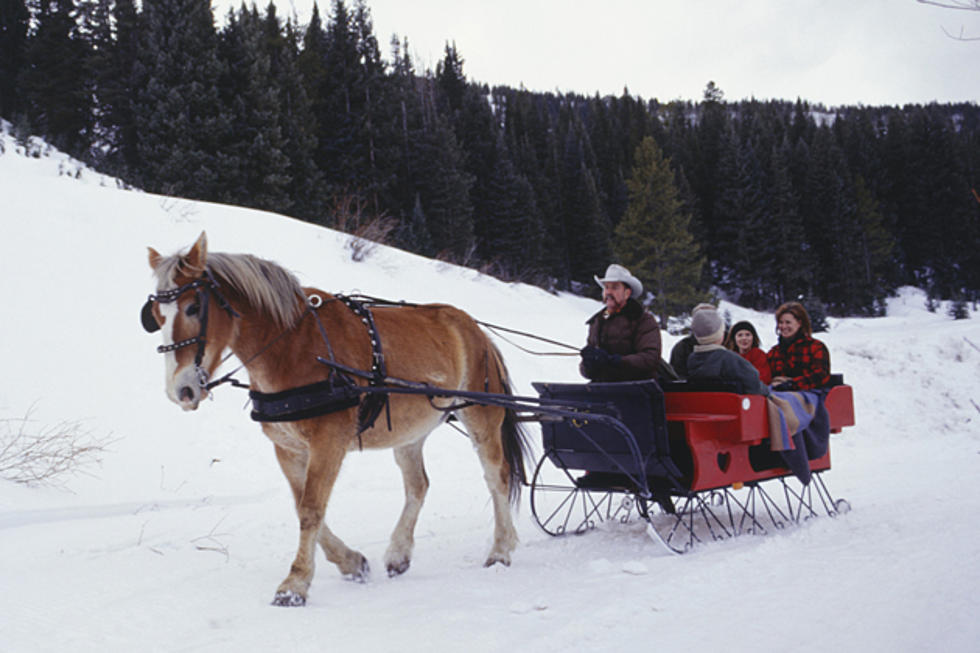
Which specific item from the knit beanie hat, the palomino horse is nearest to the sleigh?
the knit beanie hat

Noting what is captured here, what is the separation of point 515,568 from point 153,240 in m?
8.49

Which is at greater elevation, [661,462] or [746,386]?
[746,386]

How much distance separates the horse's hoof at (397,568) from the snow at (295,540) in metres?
0.08

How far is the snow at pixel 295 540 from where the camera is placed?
116 inches

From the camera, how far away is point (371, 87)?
1453 inches

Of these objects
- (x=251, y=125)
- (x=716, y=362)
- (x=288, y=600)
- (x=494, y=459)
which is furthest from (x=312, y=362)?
(x=251, y=125)

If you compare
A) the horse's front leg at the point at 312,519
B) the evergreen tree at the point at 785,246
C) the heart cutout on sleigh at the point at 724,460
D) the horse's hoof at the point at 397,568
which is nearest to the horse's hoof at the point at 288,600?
the horse's front leg at the point at 312,519

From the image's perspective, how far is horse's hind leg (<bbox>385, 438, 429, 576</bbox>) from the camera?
14.6 feet

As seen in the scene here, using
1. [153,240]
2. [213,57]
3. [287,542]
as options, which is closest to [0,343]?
[153,240]

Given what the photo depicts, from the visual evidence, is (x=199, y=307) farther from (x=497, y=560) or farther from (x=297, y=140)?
(x=297, y=140)

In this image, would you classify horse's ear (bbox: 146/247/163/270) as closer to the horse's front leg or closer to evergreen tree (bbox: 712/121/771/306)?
the horse's front leg

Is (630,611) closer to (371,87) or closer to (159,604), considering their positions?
(159,604)

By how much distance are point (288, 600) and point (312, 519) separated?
45 cm

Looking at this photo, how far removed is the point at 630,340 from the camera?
5504mm
